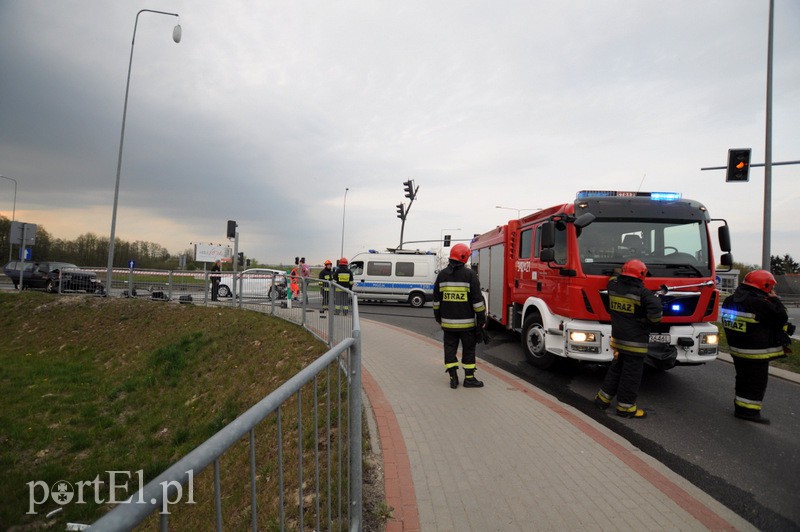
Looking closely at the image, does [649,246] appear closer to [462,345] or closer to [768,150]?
[462,345]

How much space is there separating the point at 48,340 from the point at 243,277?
6.71 meters

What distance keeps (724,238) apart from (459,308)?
13.7 feet

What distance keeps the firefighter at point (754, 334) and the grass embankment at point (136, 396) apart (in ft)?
14.7

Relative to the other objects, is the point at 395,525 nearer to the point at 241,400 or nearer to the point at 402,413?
the point at 402,413

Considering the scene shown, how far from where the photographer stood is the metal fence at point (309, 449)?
0.98 m

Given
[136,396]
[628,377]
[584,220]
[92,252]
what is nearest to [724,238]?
[584,220]

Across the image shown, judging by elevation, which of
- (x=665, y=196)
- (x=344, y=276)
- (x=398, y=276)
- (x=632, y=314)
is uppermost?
(x=665, y=196)

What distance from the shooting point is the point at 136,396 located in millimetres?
9320

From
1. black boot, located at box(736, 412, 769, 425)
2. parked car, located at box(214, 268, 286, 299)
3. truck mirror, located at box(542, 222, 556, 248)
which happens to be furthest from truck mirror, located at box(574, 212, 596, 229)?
parked car, located at box(214, 268, 286, 299)

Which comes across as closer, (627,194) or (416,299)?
(627,194)

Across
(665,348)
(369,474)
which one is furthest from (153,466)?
(665,348)

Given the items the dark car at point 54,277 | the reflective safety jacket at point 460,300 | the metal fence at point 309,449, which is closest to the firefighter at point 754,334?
the reflective safety jacket at point 460,300

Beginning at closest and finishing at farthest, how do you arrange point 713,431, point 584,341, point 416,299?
1. point 713,431
2. point 584,341
3. point 416,299

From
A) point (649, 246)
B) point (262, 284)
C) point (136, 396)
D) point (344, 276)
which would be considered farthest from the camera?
point (344, 276)
